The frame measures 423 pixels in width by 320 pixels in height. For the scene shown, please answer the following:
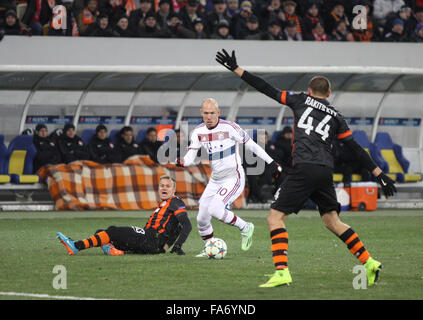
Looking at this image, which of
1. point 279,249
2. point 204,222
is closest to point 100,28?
point 204,222

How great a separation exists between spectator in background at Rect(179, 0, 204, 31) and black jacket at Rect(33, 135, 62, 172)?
4499 mm

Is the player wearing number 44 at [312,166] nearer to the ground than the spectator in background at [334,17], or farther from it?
nearer to the ground

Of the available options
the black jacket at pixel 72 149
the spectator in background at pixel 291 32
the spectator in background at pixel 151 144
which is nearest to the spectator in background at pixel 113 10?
the spectator in background at pixel 151 144

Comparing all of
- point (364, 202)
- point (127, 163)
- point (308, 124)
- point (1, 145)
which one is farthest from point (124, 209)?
point (308, 124)

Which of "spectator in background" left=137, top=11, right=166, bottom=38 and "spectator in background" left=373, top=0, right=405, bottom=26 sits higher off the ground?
"spectator in background" left=373, top=0, right=405, bottom=26

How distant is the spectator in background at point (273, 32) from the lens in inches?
845

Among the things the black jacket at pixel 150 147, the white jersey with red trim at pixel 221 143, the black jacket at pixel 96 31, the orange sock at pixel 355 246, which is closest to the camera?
the orange sock at pixel 355 246

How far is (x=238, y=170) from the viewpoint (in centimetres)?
1118

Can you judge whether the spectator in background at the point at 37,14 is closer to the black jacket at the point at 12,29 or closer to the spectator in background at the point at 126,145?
the black jacket at the point at 12,29

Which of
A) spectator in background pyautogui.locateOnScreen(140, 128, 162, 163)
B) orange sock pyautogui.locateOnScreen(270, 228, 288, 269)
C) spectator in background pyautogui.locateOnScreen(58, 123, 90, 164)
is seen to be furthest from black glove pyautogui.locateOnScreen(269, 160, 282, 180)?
spectator in background pyautogui.locateOnScreen(140, 128, 162, 163)

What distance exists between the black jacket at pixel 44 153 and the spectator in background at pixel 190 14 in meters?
4.50

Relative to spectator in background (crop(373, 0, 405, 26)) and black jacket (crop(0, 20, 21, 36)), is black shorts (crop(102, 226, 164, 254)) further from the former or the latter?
spectator in background (crop(373, 0, 405, 26))

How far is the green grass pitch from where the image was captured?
24.2 feet

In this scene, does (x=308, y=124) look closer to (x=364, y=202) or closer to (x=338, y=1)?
(x=364, y=202)
